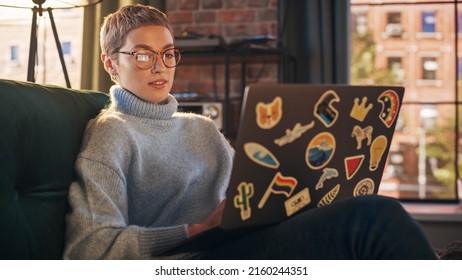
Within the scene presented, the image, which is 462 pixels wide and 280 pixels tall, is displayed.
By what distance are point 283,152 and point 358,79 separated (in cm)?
285

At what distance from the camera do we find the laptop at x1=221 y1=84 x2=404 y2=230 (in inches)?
42.7

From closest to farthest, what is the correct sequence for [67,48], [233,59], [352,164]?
[352,164]
[233,59]
[67,48]

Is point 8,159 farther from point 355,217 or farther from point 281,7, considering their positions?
point 281,7

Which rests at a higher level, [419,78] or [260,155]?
[419,78]

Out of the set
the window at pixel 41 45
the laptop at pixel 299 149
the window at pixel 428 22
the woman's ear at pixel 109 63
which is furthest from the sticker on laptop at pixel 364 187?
the window at pixel 428 22

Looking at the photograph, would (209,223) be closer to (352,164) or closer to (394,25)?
(352,164)

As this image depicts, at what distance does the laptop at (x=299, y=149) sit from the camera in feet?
3.56

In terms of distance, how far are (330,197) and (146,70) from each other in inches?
20.8

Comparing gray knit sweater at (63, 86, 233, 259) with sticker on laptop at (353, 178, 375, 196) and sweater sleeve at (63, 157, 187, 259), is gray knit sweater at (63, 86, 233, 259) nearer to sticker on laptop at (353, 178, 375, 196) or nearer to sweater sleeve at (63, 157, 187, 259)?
sweater sleeve at (63, 157, 187, 259)

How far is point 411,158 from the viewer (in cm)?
389

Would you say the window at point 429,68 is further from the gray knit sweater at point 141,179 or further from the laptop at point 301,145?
the laptop at point 301,145

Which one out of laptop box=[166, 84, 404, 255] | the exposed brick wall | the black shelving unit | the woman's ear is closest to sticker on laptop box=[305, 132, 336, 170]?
laptop box=[166, 84, 404, 255]

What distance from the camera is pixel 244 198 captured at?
44.3 inches

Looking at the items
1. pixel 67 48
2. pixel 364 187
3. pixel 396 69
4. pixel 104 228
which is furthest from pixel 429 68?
pixel 104 228
